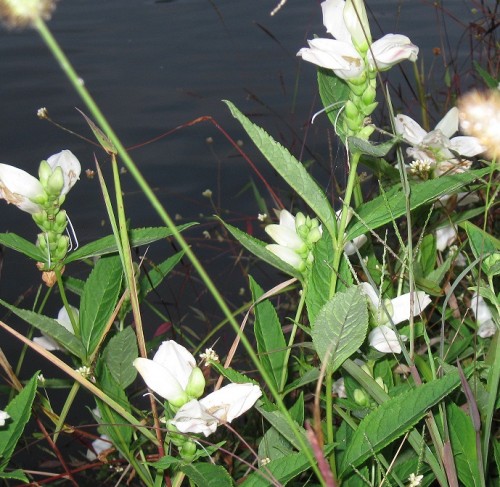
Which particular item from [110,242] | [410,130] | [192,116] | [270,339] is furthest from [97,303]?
[192,116]

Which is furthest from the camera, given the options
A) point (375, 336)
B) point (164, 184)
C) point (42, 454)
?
point (164, 184)

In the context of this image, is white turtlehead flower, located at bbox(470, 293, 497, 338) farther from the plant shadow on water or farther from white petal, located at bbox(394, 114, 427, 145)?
the plant shadow on water

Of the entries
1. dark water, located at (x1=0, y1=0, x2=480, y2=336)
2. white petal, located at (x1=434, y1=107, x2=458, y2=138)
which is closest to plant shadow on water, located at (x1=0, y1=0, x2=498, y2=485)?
dark water, located at (x1=0, y1=0, x2=480, y2=336)

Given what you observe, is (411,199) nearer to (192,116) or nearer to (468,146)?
(468,146)

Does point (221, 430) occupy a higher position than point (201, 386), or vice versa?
point (201, 386)

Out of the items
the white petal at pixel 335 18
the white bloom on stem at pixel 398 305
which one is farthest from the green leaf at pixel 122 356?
the white petal at pixel 335 18

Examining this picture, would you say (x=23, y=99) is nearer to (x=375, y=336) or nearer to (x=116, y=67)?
(x=116, y=67)

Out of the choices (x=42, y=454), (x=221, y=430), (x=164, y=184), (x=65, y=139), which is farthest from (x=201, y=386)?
(x=65, y=139)
